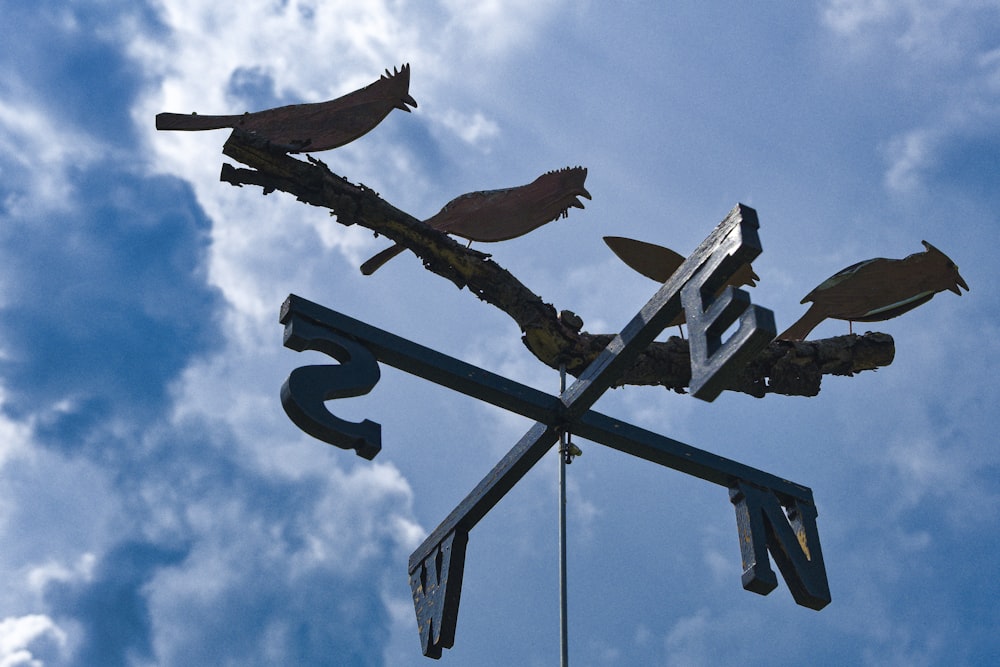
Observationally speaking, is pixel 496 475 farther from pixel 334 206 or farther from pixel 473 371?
pixel 334 206

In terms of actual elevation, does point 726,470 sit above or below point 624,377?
below

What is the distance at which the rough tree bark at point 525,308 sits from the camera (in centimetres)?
388

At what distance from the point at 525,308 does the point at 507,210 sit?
0.40 m

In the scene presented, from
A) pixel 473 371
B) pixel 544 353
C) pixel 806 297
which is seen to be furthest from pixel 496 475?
pixel 806 297

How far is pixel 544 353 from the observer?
4.13m

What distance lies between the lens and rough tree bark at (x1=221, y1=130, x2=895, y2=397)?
3885mm

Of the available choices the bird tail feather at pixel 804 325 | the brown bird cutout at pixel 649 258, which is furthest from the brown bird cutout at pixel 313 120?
the bird tail feather at pixel 804 325

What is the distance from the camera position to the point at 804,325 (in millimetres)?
4516

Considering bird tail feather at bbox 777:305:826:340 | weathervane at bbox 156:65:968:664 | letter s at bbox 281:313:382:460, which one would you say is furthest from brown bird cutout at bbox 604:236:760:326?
letter s at bbox 281:313:382:460

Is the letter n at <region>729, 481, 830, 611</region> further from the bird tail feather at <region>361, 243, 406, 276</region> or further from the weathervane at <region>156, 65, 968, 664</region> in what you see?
the bird tail feather at <region>361, 243, 406, 276</region>

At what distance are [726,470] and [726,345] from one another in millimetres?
897

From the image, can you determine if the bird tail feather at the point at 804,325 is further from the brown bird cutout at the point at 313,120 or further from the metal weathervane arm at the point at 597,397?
the brown bird cutout at the point at 313,120

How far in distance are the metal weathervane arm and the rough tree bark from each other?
22.4 inches

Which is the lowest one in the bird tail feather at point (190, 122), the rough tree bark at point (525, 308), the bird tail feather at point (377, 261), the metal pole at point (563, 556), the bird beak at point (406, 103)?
the metal pole at point (563, 556)
